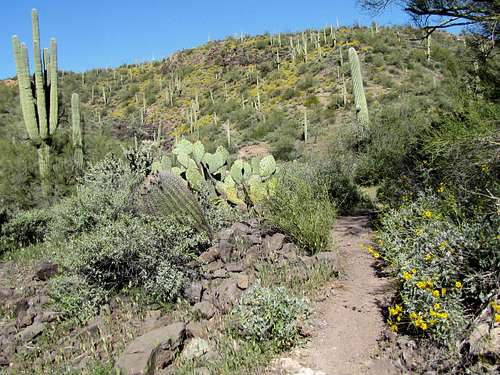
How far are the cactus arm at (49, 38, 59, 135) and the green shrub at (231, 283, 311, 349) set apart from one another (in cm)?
1182

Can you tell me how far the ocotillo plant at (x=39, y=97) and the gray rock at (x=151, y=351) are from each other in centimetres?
993

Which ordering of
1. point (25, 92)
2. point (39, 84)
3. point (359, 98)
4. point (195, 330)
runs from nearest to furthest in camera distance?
1. point (195, 330)
2. point (25, 92)
3. point (39, 84)
4. point (359, 98)

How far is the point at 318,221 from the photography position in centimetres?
545

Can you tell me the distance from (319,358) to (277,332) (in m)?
0.39

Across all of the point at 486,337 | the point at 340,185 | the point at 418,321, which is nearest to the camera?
the point at 486,337

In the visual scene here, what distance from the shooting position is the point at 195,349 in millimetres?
3670

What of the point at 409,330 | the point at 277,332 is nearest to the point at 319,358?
the point at 277,332

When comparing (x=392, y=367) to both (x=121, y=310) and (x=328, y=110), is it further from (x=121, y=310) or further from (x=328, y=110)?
(x=328, y=110)

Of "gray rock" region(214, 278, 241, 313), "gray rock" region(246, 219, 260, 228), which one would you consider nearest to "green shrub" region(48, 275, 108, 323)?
"gray rock" region(214, 278, 241, 313)

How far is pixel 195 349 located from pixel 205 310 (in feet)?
1.96

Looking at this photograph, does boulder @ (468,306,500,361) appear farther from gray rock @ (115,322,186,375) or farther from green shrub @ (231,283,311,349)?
gray rock @ (115,322,186,375)

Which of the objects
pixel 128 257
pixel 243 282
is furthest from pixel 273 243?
pixel 128 257

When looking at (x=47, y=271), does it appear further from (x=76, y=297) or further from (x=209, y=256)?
(x=209, y=256)

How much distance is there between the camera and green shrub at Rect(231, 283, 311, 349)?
11.5 feet
